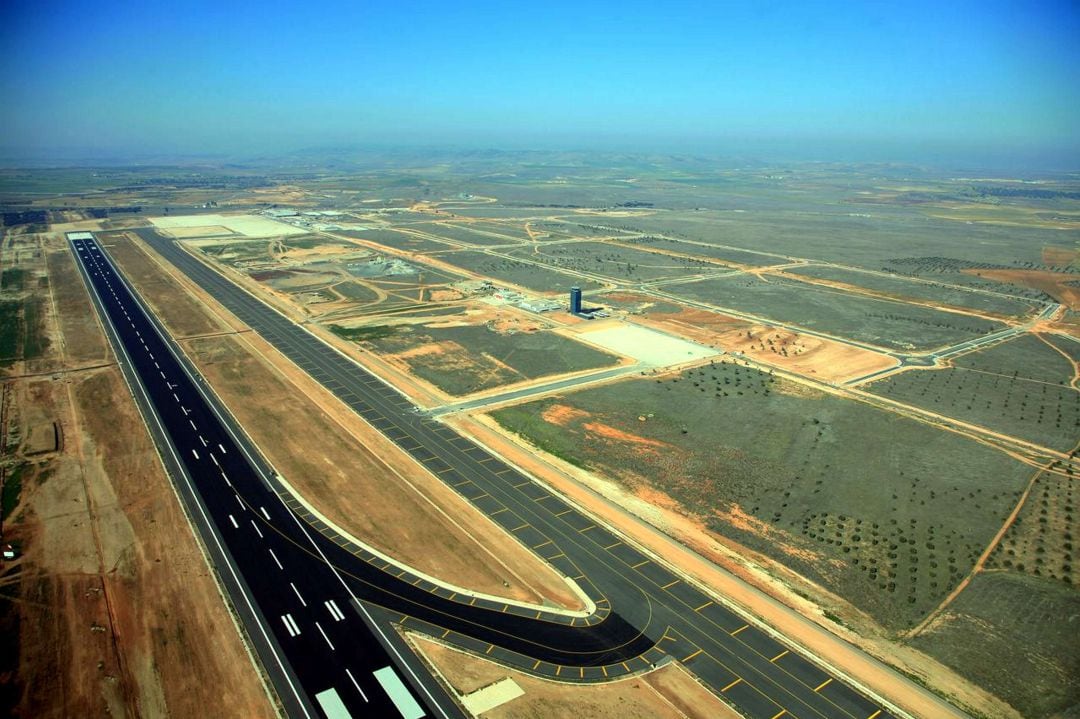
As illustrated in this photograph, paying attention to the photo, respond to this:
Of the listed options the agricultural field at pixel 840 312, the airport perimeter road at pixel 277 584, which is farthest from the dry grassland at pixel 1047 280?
the airport perimeter road at pixel 277 584

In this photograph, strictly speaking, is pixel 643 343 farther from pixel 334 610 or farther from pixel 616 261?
pixel 616 261

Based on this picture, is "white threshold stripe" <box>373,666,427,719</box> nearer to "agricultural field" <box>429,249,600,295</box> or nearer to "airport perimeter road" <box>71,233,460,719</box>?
"airport perimeter road" <box>71,233,460,719</box>

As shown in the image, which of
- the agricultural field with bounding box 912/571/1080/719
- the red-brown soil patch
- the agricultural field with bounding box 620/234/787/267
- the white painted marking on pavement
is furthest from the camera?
the agricultural field with bounding box 620/234/787/267

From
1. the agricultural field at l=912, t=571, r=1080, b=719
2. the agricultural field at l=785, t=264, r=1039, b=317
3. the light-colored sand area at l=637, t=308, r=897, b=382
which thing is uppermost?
the agricultural field at l=785, t=264, r=1039, b=317

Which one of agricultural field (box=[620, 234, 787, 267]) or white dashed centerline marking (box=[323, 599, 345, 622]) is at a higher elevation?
agricultural field (box=[620, 234, 787, 267])

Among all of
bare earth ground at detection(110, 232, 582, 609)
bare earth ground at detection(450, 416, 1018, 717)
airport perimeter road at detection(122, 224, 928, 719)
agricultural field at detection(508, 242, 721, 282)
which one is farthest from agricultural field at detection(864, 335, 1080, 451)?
agricultural field at detection(508, 242, 721, 282)

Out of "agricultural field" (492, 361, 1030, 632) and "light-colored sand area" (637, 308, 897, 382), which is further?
"light-colored sand area" (637, 308, 897, 382)

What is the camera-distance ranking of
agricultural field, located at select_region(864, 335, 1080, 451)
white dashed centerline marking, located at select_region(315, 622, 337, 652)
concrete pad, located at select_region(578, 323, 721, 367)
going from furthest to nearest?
concrete pad, located at select_region(578, 323, 721, 367) < agricultural field, located at select_region(864, 335, 1080, 451) < white dashed centerline marking, located at select_region(315, 622, 337, 652)

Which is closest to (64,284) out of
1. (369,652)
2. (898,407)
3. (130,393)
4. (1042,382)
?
(130,393)
